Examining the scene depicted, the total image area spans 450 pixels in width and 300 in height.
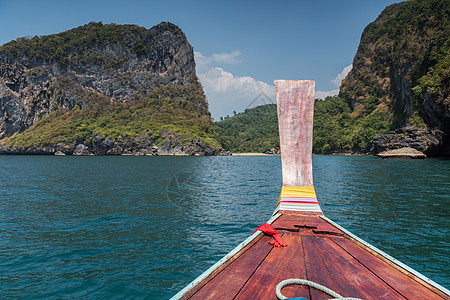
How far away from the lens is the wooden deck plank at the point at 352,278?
2.84 m

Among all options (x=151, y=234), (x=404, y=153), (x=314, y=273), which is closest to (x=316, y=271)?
(x=314, y=273)

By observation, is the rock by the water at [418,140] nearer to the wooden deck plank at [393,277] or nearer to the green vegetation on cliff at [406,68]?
the green vegetation on cliff at [406,68]

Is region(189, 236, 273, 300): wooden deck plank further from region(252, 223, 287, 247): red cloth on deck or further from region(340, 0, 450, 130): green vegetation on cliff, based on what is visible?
region(340, 0, 450, 130): green vegetation on cliff

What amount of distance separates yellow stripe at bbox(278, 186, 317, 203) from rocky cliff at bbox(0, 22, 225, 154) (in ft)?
360

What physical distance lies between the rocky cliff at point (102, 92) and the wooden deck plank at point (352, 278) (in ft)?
373

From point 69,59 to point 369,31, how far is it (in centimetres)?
18391

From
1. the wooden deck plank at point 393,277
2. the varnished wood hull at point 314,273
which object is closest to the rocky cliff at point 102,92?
the varnished wood hull at point 314,273

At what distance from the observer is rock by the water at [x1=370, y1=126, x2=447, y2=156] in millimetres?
52844

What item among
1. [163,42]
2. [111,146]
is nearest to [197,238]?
[111,146]

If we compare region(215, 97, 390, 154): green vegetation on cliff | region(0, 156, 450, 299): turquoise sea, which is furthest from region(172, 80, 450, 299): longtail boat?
region(215, 97, 390, 154): green vegetation on cliff

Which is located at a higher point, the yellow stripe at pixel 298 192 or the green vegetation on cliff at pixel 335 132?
the green vegetation on cliff at pixel 335 132

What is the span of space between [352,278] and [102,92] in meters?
174

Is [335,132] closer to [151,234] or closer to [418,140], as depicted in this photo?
[418,140]

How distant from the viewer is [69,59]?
499 ft
